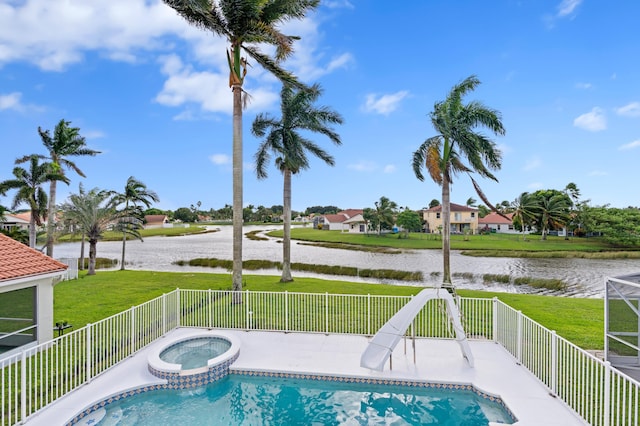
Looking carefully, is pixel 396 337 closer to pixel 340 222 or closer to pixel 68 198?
pixel 68 198

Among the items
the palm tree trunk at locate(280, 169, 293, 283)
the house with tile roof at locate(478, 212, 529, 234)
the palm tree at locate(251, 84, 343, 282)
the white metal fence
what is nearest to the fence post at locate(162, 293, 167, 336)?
the white metal fence

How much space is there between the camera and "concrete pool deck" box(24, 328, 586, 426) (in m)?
5.82

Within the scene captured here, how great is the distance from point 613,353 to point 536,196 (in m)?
51.6

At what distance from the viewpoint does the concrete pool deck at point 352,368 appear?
5824 millimetres

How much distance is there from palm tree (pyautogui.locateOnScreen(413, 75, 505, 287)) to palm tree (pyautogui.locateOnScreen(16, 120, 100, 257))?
22.4 meters

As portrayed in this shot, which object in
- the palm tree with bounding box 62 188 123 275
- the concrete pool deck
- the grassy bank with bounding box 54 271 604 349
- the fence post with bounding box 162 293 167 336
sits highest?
the palm tree with bounding box 62 188 123 275

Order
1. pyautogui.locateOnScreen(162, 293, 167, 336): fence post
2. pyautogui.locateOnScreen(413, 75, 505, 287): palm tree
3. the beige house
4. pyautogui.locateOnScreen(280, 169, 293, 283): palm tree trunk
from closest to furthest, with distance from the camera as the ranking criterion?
pyautogui.locateOnScreen(162, 293, 167, 336): fence post < pyautogui.locateOnScreen(413, 75, 505, 287): palm tree < pyautogui.locateOnScreen(280, 169, 293, 283): palm tree trunk < the beige house

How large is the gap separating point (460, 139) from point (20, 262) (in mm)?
15607

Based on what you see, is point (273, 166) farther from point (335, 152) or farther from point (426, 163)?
point (426, 163)

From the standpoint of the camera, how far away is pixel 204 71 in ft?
55.3

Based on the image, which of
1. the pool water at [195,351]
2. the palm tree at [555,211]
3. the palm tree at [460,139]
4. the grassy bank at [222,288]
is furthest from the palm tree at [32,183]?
the palm tree at [555,211]

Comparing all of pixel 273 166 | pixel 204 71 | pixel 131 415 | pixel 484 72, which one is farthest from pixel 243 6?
pixel 131 415

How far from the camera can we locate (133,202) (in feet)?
84.6

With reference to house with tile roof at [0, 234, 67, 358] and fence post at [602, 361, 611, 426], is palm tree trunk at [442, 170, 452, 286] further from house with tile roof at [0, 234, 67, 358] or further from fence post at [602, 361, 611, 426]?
house with tile roof at [0, 234, 67, 358]
